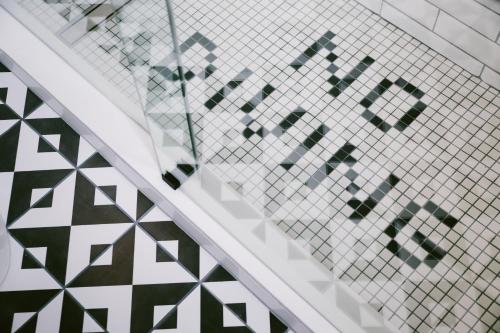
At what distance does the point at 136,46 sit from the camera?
146cm

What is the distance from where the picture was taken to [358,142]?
2.04 meters

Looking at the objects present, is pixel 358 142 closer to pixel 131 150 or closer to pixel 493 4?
pixel 493 4

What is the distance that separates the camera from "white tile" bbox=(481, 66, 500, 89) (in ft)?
6.81

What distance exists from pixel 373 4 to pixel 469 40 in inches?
16.8

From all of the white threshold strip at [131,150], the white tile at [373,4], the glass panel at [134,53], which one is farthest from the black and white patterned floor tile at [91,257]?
the white tile at [373,4]

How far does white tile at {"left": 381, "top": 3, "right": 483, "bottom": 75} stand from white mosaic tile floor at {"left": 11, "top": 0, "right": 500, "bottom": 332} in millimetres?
30

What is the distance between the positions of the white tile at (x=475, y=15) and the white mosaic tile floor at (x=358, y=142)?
208mm

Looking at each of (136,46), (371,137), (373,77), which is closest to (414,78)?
(373,77)

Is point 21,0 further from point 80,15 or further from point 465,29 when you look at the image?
point 465,29

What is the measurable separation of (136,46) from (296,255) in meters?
0.86

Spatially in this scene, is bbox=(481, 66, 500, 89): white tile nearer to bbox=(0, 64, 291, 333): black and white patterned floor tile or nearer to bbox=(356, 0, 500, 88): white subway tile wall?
bbox=(356, 0, 500, 88): white subway tile wall

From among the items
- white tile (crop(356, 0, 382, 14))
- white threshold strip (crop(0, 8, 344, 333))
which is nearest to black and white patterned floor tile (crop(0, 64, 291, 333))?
white threshold strip (crop(0, 8, 344, 333))

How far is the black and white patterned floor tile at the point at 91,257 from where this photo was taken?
184 cm

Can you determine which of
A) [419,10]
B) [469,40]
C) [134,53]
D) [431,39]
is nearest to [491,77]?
[469,40]
